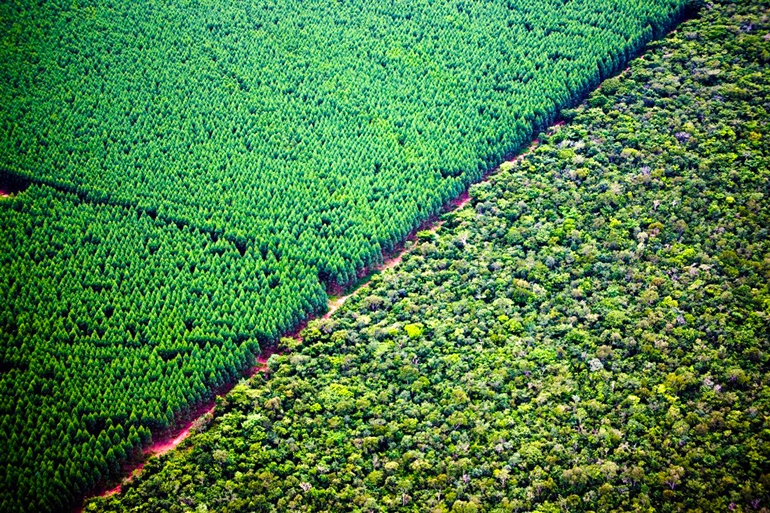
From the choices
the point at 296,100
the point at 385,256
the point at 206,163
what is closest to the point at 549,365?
the point at 385,256

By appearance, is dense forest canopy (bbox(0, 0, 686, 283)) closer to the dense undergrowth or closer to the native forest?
the native forest

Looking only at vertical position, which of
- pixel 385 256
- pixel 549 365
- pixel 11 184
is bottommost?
pixel 549 365

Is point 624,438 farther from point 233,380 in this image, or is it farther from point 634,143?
point 634,143

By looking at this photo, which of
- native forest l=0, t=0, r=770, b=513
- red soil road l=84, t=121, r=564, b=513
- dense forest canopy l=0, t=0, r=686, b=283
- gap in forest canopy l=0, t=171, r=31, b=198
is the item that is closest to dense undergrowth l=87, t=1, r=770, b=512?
native forest l=0, t=0, r=770, b=513

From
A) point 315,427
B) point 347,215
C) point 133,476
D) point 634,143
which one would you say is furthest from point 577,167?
point 133,476

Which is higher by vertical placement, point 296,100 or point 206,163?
point 296,100

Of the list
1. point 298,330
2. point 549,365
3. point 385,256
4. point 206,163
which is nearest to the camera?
point 549,365

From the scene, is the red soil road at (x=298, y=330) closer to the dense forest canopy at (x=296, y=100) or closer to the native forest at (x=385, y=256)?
the native forest at (x=385, y=256)

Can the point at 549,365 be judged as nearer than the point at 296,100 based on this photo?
Yes

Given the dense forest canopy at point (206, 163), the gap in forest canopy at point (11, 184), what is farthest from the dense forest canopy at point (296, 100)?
the gap in forest canopy at point (11, 184)

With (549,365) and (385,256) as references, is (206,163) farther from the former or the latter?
(549,365)
